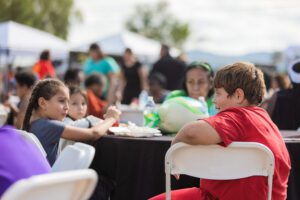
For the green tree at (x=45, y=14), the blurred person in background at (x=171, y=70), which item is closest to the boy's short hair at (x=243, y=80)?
the blurred person in background at (x=171, y=70)

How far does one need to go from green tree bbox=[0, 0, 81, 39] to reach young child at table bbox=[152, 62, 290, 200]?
35074 mm

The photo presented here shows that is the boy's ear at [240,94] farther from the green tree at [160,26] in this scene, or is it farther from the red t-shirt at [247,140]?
the green tree at [160,26]

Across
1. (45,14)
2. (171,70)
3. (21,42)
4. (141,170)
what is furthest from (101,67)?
(45,14)

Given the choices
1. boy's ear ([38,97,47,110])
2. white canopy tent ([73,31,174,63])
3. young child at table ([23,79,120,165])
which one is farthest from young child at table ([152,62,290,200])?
white canopy tent ([73,31,174,63])

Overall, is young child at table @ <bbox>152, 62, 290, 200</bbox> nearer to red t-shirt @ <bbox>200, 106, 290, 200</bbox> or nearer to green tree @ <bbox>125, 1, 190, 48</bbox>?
red t-shirt @ <bbox>200, 106, 290, 200</bbox>

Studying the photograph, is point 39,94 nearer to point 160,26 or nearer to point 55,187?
point 55,187

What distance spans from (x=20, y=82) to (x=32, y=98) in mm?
2234

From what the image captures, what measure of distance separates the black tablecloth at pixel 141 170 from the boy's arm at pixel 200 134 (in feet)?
2.46

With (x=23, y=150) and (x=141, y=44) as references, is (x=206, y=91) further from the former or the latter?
(x=141, y=44)

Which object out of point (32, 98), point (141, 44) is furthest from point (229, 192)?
point (141, 44)

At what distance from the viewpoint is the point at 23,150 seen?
208 cm

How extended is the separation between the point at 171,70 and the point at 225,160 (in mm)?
7932

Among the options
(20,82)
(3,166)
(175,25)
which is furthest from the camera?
(175,25)

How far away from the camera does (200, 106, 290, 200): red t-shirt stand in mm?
2621
